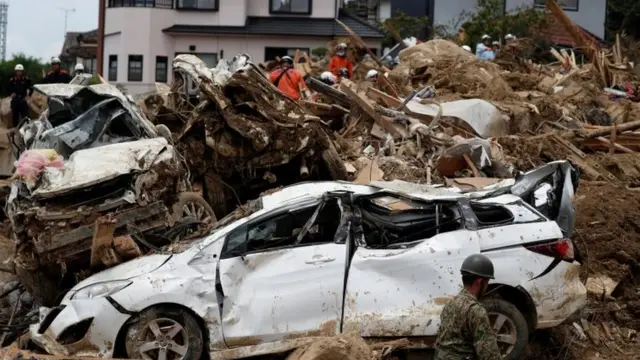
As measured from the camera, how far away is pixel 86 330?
8.35 meters

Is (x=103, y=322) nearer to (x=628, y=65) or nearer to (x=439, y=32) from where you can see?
(x=628, y=65)

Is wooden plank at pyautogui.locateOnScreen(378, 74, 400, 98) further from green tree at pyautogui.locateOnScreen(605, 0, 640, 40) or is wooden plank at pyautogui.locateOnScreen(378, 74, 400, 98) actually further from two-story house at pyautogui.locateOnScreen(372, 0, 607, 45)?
green tree at pyautogui.locateOnScreen(605, 0, 640, 40)

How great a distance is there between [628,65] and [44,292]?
1644 cm

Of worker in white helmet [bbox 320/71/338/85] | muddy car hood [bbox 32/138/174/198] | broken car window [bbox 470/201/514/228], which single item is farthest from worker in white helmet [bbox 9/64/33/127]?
broken car window [bbox 470/201/514/228]

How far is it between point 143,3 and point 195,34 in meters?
2.64

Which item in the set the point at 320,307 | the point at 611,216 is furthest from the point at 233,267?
the point at 611,216

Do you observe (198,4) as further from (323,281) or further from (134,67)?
(323,281)

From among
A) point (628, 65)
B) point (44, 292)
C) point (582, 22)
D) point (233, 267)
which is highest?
point (582, 22)

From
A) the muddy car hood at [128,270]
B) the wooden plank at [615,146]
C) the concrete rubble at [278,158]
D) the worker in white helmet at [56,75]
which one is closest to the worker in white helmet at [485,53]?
the concrete rubble at [278,158]

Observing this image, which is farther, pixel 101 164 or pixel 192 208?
pixel 192 208

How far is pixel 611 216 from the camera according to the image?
12.2m

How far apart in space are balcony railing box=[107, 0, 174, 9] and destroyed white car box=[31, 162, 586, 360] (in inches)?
1254

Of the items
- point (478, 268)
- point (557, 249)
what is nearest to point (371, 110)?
point (557, 249)

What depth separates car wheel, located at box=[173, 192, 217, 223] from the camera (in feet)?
35.7
